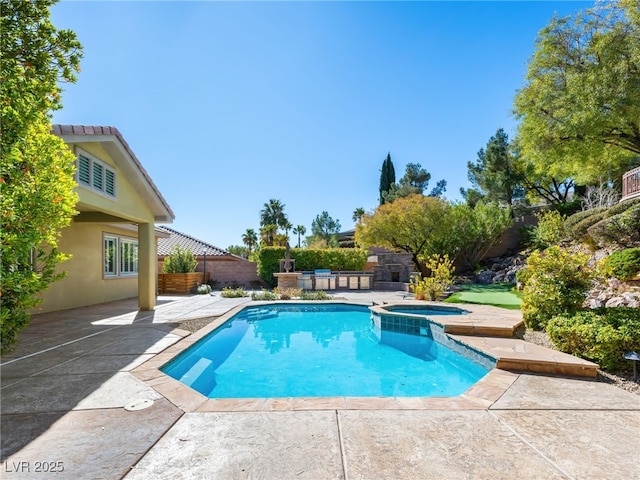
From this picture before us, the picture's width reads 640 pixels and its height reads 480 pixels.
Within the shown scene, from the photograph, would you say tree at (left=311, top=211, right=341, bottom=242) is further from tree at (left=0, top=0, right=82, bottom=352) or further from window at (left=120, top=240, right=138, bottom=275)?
tree at (left=0, top=0, right=82, bottom=352)

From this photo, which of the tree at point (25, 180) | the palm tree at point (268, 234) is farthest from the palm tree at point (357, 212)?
the tree at point (25, 180)

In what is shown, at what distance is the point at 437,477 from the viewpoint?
8.24 feet

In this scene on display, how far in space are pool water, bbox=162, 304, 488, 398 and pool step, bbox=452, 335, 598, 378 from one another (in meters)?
0.58

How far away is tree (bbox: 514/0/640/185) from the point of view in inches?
313

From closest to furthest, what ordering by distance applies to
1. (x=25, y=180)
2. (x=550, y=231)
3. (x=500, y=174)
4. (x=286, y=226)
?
(x=25, y=180), (x=550, y=231), (x=500, y=174), (x=286, y=226)

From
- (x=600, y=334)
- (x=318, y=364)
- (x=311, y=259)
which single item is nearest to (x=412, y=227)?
(x=311, y=259)

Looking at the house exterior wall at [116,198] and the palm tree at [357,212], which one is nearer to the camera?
the house exterior wall at [116,198]

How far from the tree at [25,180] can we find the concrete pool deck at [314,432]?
1387 millimetres

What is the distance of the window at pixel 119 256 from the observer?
47.5 ft

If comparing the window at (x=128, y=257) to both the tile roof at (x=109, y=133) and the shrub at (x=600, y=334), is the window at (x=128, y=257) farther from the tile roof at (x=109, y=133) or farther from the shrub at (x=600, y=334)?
the shrub at (x=600, y=334)

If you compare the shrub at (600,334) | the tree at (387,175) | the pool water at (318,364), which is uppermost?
the tree at (387,175)

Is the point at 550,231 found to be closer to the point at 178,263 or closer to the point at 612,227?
the point at 612,227

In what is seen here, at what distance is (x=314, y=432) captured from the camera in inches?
127

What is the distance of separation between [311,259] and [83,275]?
1355cm
